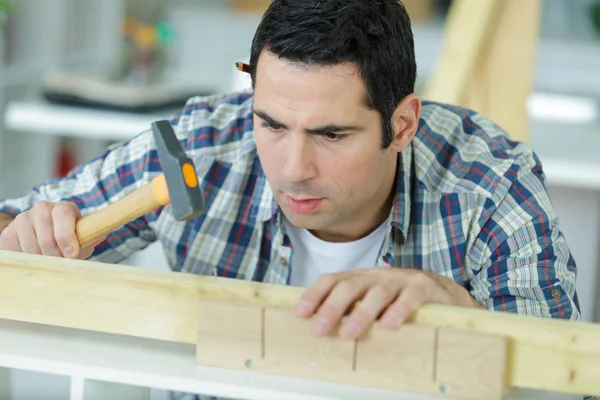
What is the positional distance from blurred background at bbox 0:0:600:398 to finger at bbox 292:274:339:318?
5.19ft

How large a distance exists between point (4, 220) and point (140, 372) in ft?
2.19

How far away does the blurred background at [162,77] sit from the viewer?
2965 mm

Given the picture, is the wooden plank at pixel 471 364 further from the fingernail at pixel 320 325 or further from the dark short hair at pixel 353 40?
Result: the dark short hair at pixel 353 40

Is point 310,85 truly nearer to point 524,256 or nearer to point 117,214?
point 117,214

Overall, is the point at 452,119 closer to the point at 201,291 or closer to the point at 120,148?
the point at 120,148

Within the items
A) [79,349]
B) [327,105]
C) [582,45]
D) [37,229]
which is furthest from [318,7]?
[582,45]

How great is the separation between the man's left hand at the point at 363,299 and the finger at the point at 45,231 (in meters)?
0.47

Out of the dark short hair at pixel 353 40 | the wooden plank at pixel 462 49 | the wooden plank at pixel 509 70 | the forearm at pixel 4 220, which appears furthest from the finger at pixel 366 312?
the wooden plank at pixel 509 70

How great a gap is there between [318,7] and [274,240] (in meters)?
0.45

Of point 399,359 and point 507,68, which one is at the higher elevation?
point 507,68

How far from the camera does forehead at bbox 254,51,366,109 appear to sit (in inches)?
57.3

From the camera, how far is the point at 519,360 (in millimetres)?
1076

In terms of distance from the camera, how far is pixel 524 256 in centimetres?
164

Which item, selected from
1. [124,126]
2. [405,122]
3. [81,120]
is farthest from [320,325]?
[81,120]
